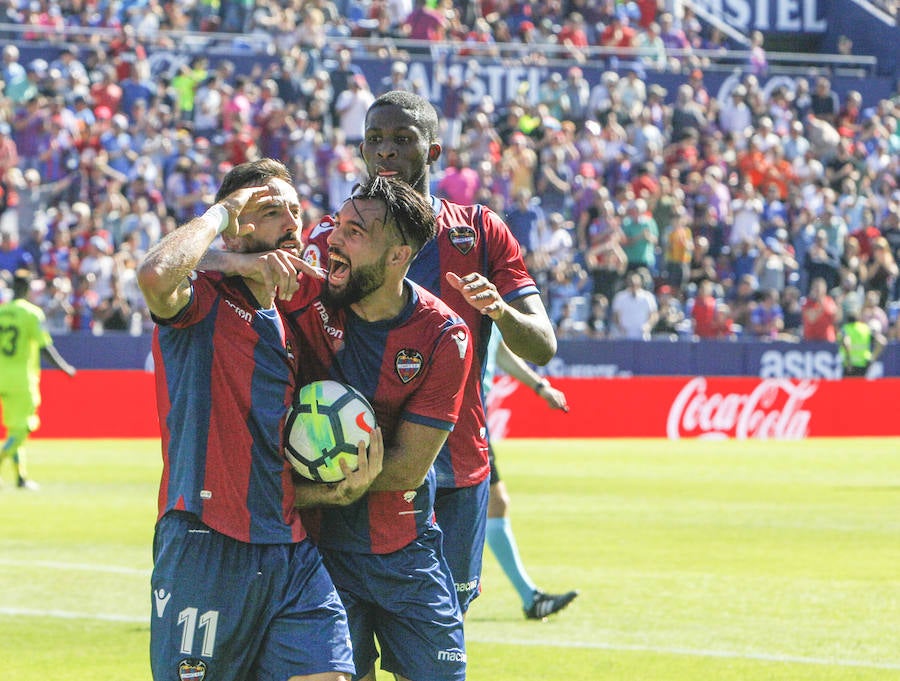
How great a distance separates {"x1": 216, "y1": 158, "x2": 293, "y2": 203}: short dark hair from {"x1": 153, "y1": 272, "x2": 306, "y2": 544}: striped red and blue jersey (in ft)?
1.14

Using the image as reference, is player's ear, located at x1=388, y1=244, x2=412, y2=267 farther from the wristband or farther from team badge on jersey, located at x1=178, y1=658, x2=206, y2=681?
team badge on jersey, located at x1=178, y1=658, x2=206, y2=681

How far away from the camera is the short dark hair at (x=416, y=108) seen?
19.8 ft

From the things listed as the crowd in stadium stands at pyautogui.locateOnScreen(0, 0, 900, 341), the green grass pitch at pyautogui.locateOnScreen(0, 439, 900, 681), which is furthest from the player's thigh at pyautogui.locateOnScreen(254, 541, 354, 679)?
the crowd in stadium stands at pyautogui.locateOnScreen(0, 0, 900, 341)

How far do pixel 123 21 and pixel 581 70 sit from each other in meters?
8.55

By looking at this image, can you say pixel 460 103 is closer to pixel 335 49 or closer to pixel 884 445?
pixel 335 49

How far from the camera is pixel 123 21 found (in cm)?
2877

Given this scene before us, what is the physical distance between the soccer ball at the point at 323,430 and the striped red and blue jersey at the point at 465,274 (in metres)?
0.99

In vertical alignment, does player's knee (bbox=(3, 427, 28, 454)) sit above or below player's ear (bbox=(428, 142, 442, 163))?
below

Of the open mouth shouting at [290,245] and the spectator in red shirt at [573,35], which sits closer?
the open mouth shouting at [290,245]

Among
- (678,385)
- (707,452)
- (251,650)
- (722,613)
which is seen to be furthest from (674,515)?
(251,650)

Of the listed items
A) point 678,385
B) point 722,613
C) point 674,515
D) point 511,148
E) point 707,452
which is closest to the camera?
point 722,613

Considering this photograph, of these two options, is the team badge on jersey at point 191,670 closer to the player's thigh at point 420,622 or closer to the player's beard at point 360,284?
the player's thigh at point 420,622

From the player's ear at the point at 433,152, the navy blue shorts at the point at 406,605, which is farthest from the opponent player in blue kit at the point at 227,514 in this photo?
the player's ear at the point at 433,152

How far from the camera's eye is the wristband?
4.79 meters
